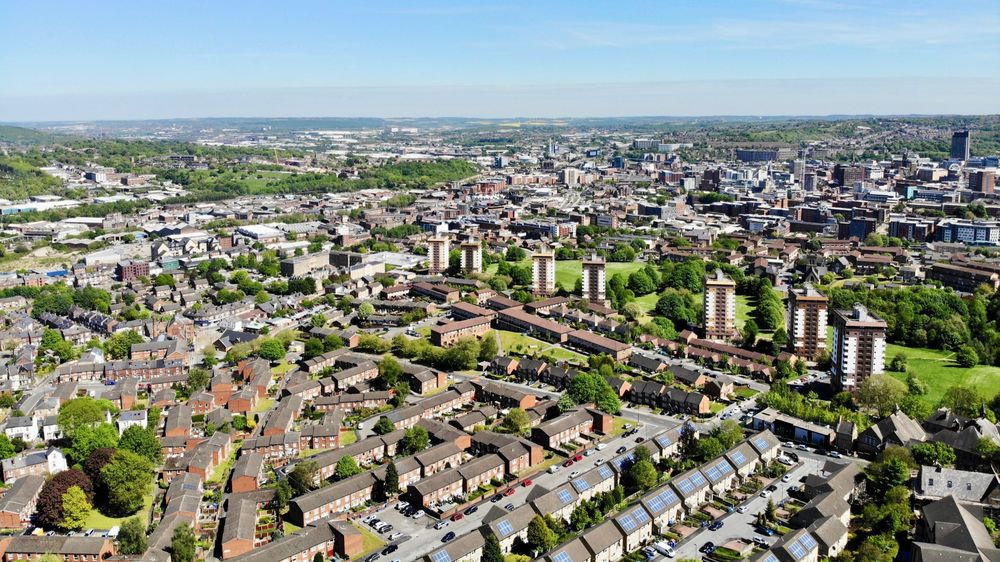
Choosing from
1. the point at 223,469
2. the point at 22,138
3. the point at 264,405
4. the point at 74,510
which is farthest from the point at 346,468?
the point at 22,138

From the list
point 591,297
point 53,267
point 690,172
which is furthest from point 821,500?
point 690,172

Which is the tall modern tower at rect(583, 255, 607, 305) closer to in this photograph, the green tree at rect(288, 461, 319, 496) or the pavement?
the pavement

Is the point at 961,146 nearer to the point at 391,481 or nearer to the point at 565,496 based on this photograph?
the point at 565,496

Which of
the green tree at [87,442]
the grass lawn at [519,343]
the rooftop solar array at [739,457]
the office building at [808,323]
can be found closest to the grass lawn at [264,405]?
the green tree at [87,442]

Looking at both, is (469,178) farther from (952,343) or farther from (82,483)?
(82,483)

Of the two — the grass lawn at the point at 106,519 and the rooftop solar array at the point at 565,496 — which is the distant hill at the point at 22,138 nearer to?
the grass lawn at the point at 106,519
